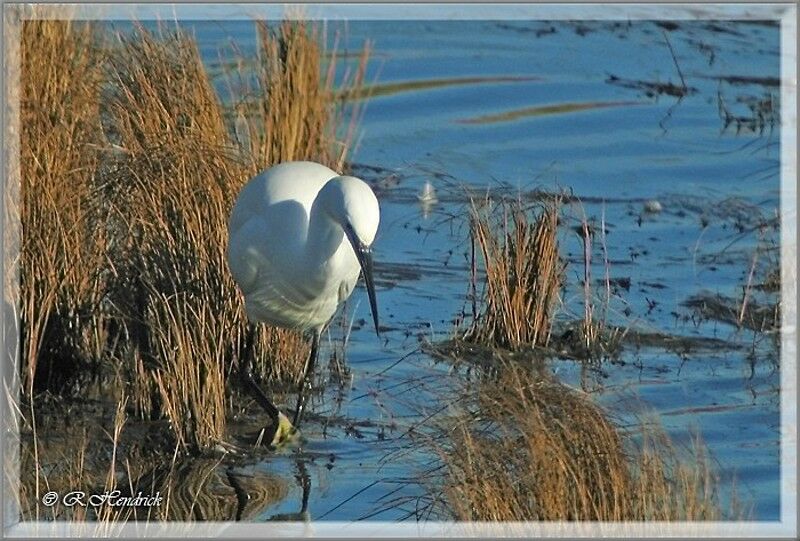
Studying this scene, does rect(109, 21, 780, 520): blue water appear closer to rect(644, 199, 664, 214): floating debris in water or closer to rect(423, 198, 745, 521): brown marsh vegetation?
rect(644, 199, 664, 214): floating debris in water

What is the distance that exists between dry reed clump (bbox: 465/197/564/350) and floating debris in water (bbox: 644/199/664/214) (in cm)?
111

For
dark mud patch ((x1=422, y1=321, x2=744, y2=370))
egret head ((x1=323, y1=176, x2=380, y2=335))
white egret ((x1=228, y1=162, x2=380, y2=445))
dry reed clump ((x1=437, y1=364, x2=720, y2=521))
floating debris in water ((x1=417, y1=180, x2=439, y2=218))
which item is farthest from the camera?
floating debris in water ((x1=417, y1=180, x2=439, y2=218))

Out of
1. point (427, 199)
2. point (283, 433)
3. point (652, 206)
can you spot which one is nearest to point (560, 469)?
point (283, 433)

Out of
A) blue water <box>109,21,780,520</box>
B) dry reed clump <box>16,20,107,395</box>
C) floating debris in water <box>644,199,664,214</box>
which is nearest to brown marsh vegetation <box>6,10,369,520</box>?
dry reed clump <box>16,20,107,395</box>

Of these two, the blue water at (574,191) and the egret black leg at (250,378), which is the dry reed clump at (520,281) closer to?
the blue water at (574,191)

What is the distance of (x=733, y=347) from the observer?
16.6 ft

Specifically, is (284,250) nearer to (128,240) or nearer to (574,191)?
(128,240)

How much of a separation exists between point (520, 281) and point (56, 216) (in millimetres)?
1353

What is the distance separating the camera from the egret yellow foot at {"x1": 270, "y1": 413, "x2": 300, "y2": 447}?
450 centimetres

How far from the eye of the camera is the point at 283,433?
4.52 metres

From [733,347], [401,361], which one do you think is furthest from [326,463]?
[733,347]

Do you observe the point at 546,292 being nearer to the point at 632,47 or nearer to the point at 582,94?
the point at 632,47

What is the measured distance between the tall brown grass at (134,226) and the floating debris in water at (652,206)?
164 cm

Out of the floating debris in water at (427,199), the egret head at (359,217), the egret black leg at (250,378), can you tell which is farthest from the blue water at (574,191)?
the egret head at (359,217)
